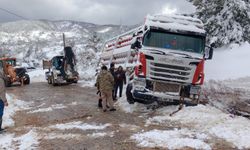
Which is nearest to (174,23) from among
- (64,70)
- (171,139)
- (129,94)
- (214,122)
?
(129,94)

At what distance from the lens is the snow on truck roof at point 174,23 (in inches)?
539

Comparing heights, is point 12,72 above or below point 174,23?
below

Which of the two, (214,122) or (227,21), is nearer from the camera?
(214,122)

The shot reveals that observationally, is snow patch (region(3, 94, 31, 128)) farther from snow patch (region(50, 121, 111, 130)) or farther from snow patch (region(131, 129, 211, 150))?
snow patch (region(131, 129, 211, 150))

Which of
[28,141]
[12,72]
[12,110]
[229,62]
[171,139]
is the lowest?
[12,110]

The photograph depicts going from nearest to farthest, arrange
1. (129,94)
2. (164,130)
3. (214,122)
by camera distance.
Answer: (164,130), (214,122), (129,94)

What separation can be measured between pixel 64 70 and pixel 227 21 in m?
13.9

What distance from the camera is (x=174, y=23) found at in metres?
14.2

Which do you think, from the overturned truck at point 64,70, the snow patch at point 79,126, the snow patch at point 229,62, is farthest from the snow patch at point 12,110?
the snow patch at point 229,62

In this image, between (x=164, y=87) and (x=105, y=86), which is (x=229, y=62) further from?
(x=105, y=86)

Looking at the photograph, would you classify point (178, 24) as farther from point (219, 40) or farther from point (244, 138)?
point (219, 40)

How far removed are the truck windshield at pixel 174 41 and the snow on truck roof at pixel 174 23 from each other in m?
0.26

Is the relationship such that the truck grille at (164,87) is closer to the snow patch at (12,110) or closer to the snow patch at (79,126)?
the snow patch at (79,126)

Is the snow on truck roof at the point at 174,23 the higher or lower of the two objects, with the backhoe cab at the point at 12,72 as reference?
higher
